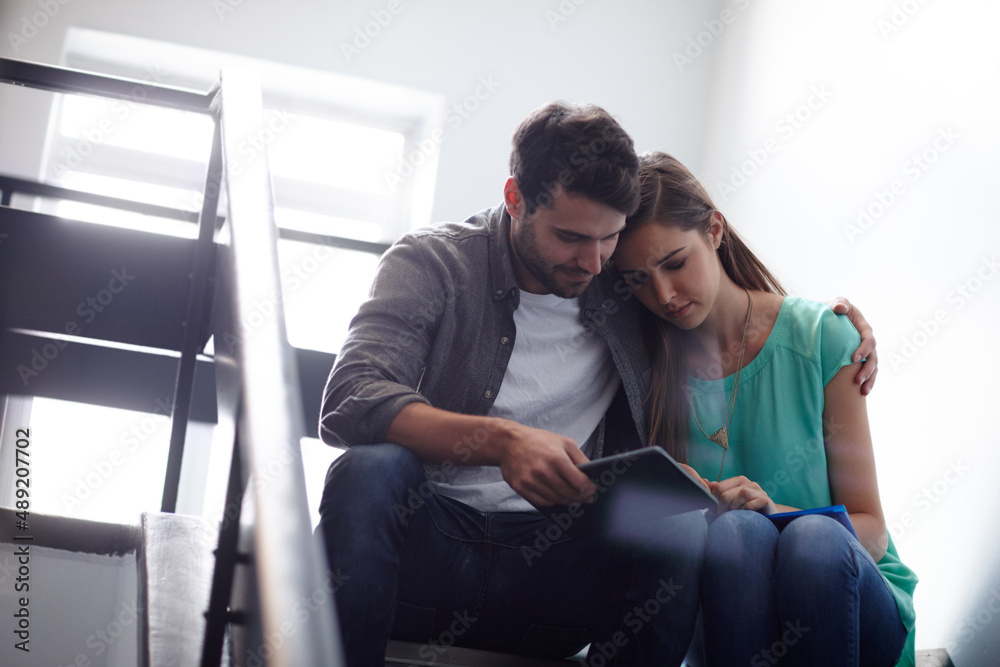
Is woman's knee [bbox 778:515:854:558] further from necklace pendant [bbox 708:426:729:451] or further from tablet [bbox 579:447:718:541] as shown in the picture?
necklace pendant [bbox 708:426:729:451]

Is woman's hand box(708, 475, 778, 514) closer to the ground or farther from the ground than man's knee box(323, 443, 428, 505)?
closer to the ground

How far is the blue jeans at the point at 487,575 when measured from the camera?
3.18 feet

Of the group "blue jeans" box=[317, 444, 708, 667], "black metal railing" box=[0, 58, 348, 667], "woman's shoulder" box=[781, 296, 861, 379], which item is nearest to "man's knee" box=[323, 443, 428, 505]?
"blue jeans" box=[317, 444, 708, 667]

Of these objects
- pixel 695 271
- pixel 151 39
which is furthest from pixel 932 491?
pixel 151 39

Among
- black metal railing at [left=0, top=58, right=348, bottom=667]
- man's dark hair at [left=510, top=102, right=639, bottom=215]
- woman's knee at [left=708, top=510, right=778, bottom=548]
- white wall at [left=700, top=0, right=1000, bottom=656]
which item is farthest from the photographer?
white wall at [left=700, top=0, right=1000, bottom=656]

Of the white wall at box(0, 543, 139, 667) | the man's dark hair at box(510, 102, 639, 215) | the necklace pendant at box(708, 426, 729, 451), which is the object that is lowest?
the white wall at box(0, 543, 139, 667)

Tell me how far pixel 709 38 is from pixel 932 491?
2.25 m

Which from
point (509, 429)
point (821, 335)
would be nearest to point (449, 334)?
point (509, 429)

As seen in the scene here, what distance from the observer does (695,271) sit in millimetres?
1441

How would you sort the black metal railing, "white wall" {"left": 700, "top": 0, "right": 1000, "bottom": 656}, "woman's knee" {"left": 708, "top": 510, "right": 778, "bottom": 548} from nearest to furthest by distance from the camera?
the black metal railing → "woman's knee" {"left": 708, "top": 510, "right": 778, "bottom": 548} → "white wall" {"left": 700, "top": 0, "right": 1000, "bottom": 656}

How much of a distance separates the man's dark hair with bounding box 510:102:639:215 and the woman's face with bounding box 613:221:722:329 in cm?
7

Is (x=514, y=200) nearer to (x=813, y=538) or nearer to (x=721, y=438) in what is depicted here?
(x=721, y=438)

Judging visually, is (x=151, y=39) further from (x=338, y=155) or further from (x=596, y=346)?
(x=596, y=346)

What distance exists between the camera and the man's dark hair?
53.2 inches
